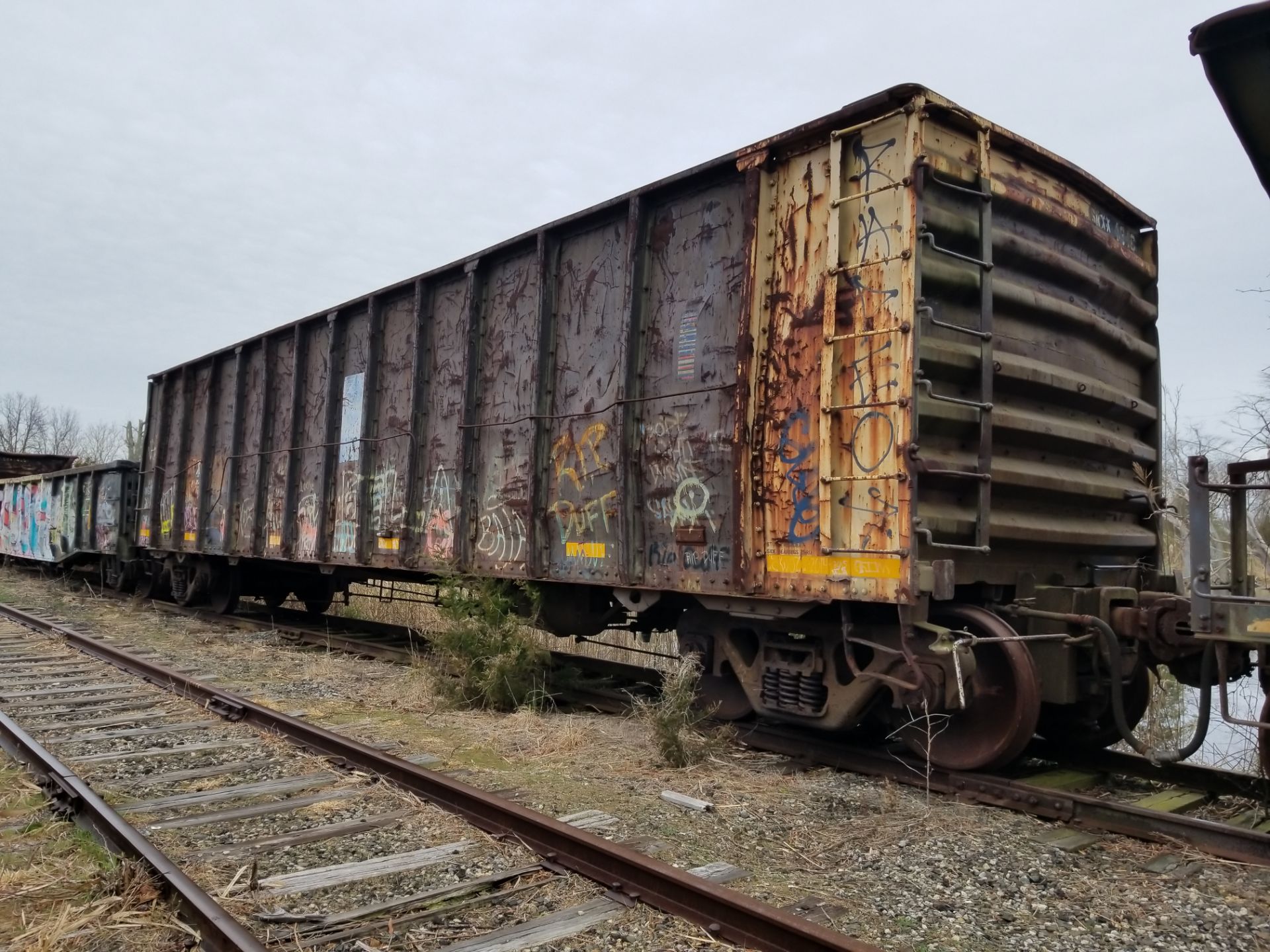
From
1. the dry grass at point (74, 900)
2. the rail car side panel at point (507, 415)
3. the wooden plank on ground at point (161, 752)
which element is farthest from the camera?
the rail car side panel at point (507, 415)

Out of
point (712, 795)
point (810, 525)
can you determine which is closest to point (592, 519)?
point (810, 525)

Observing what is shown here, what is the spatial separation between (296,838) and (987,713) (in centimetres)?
373

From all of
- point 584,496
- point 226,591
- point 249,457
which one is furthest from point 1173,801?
point 226,591

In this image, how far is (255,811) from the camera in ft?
15.3

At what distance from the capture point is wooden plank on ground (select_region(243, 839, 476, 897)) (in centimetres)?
365

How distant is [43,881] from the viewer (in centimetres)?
371

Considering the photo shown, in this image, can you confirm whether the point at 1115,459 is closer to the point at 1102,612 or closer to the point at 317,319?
the point at 1102,612

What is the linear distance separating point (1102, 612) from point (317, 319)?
364 inches

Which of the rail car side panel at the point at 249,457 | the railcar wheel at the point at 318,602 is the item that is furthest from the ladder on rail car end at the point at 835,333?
the railcar wheel at the point at 318,602

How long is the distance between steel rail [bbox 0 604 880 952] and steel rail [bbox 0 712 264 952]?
4.28 ft

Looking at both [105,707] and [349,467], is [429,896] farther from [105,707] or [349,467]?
[349,467]

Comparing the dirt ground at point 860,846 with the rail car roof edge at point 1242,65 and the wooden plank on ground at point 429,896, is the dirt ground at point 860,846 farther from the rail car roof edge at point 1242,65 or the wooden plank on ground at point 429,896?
the rail car roof edge at point 1242,65

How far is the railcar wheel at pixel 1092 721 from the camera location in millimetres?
5832

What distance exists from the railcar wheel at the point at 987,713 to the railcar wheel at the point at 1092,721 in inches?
33.3
